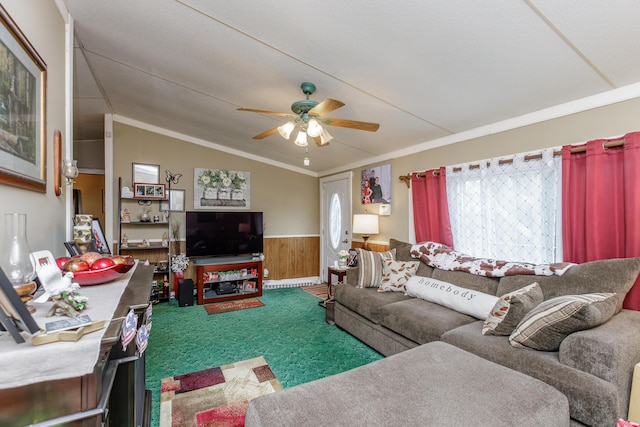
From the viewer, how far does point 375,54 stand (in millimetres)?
2084

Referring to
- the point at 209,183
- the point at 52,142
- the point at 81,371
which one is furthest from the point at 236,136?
the point at 81,371

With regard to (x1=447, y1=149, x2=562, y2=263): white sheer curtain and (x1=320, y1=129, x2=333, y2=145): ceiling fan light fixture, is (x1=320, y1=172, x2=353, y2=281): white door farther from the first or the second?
(x1=320, y1=129, x2=333, y2=145): ceiling fan light fixture

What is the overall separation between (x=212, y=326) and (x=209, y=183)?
2.44 meters

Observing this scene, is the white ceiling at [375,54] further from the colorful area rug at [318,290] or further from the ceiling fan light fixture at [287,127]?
the colorful area rug at [318,290]

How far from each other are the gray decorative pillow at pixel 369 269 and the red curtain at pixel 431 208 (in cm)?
57

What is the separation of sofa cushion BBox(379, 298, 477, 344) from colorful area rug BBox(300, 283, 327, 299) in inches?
88.1

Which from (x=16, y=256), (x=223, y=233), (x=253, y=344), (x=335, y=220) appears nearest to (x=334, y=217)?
(x=335, y=220)

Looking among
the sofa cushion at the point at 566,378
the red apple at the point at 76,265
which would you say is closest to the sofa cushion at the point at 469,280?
the sofa cushion at the point at 566,378

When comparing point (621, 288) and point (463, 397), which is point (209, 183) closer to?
point (463, 397)

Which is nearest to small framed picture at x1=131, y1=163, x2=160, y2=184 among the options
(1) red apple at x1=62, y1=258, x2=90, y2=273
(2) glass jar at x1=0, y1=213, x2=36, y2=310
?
(1) red apple at x1=62, y1=258, x2=90, y2=273

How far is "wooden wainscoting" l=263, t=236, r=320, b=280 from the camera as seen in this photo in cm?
551

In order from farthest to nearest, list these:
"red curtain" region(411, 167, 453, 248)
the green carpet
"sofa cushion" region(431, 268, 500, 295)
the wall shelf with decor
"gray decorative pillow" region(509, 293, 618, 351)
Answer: the wall shelf with decor
"red curtain" region(411, 167, 453, 248)
"sofa cushion" region(431, 268, 500, 295)
the green carpet
"gray decorative pillow" region(509, 293, 618, 351)

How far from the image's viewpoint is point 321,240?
5891 mm

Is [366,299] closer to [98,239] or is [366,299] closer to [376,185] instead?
[376,185]
